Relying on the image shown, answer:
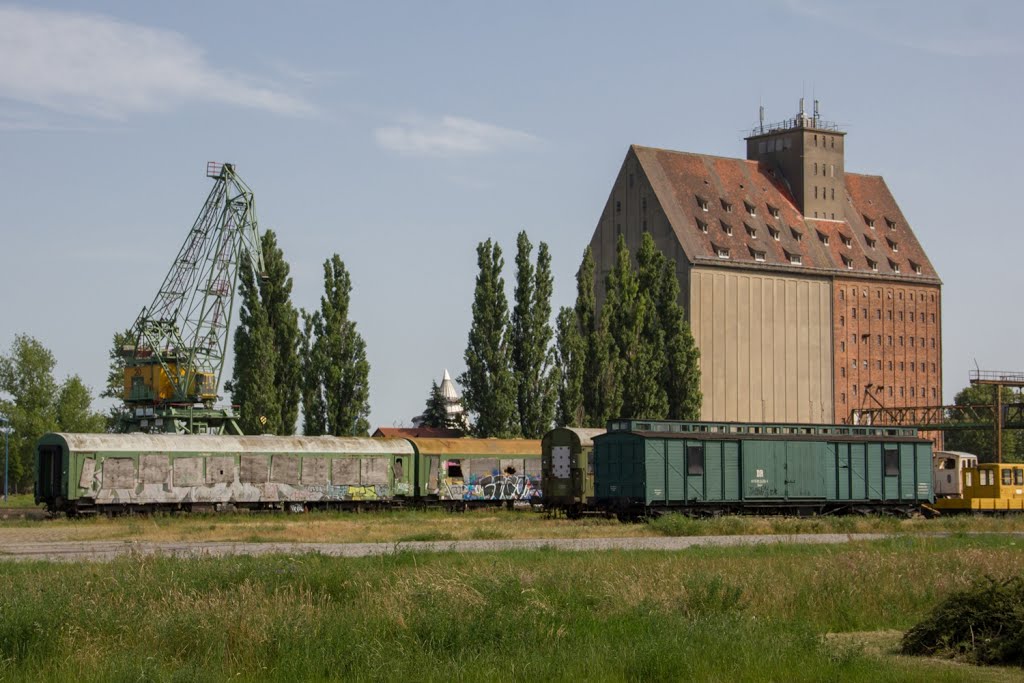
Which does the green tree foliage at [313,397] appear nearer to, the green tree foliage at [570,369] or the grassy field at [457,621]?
the green tree foliage at [570,369]

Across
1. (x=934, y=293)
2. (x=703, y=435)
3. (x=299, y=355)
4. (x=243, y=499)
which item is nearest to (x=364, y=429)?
(x=299, y=355)

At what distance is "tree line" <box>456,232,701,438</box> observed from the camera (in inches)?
2955

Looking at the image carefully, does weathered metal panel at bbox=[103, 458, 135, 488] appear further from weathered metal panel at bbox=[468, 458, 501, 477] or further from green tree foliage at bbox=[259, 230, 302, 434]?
green tree foliage at bbox=[259, 230, 302, 434]

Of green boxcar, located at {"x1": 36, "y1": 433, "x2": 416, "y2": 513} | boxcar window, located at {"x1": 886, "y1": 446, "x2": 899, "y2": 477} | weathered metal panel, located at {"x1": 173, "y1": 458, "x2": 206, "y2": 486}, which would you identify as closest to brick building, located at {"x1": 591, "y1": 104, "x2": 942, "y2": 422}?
boxcar window, located at {"x1": 886, "y1": 446, "x2": 899, "y2": 477}

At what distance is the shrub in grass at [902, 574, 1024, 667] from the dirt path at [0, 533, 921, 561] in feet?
38.0

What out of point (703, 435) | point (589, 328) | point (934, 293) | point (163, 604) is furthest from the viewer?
point (934, 293)

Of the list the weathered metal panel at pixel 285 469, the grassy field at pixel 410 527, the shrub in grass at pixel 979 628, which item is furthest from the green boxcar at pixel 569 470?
the shrub in grass at pixel 979 628

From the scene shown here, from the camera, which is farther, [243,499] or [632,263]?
[632,263]

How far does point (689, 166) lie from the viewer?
380 ft

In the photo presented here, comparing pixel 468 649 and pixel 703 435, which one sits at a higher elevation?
pixel 703 435

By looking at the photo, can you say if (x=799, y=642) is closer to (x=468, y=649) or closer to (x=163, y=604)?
(x=468, y=649)

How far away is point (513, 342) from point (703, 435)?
30.7 meters

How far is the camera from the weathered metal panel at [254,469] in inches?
1923

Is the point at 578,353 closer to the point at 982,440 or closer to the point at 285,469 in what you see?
the point at 285,469
